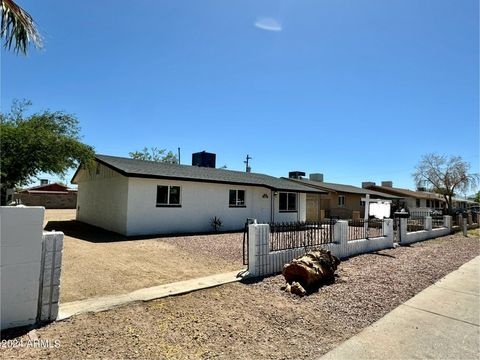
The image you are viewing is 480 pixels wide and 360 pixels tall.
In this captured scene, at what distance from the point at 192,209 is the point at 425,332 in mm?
12334

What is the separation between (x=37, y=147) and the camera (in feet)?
41.7

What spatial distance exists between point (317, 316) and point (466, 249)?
11600 millimetres

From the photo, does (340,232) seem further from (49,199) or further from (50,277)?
(49,199)

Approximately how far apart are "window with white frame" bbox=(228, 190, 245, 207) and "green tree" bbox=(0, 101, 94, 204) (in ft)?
24.9

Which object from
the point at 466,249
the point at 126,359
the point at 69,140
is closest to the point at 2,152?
the point at 69,140

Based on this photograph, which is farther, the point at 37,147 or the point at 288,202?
the point at 288,202

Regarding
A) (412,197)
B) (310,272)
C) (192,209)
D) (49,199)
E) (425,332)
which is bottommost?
(425,332)

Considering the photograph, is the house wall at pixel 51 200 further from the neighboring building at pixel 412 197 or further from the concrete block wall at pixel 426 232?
the neighboring building at pixel 412 197

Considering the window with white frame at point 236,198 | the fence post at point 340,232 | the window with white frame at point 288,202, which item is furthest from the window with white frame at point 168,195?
the fence post at point 340,232

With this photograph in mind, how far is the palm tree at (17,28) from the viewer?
17.6ft

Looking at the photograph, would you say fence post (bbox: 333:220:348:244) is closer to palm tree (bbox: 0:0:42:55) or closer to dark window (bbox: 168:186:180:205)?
dark window (bbox: 168:186:180:205)

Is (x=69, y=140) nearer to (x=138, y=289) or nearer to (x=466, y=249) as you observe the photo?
(x=138, y=289)

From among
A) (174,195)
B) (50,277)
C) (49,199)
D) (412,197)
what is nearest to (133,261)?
(50,277)

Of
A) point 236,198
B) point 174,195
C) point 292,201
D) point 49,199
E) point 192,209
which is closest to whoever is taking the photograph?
point 174,195
